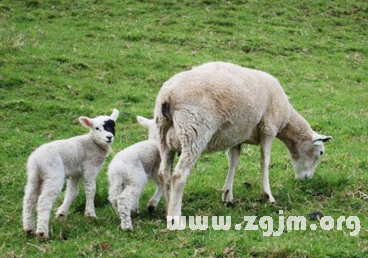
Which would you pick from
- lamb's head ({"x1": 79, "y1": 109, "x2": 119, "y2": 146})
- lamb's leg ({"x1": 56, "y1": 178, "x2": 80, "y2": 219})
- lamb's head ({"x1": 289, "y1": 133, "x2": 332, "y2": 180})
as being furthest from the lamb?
lamb's head ({"x1": 289, "y1": 133, "x2": 332, "y2": 180})

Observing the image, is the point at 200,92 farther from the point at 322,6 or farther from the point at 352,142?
the point at 322,6

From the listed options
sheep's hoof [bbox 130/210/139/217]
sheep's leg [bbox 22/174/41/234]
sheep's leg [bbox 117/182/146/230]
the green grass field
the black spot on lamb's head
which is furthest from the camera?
the black spot on lamb's head

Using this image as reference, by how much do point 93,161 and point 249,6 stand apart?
62.1 ft

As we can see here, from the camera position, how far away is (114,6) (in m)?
25.4

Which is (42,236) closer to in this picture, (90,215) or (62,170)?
(62,170)

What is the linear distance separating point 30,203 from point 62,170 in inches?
24.6

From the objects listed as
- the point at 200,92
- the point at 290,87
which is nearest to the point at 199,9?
the point at 290,87

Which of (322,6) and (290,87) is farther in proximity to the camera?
(322,6)

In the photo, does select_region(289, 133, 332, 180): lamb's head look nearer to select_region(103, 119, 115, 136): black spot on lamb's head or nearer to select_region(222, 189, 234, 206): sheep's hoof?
select_region(222, 189, 234, 206): sheep's hoof

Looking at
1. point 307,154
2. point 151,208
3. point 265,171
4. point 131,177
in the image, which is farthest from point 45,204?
point 307,154

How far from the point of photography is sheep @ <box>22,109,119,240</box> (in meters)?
8.16

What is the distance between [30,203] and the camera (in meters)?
8.31

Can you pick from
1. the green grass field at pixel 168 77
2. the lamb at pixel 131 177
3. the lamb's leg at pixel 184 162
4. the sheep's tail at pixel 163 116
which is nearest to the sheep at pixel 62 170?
the green grass field at pixel 168 77

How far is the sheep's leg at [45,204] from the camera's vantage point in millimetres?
8031
